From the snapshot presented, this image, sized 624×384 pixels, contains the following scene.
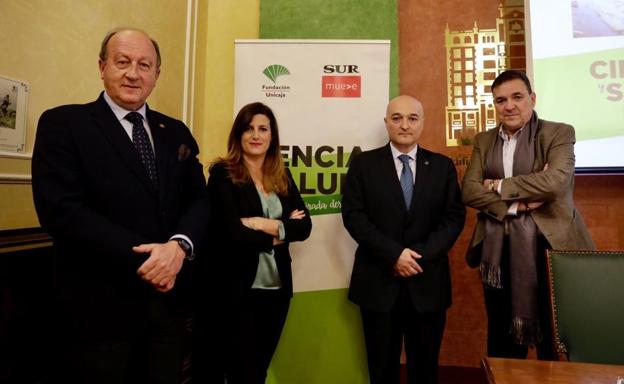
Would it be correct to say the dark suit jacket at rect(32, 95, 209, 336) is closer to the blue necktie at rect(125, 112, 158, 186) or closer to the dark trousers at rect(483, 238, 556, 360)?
the blue necktie at rect(125, 112, 158, 186)

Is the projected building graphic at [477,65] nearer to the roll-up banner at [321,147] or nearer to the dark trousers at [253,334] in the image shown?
the roll-up banner at [321,147]

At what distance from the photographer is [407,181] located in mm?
1978

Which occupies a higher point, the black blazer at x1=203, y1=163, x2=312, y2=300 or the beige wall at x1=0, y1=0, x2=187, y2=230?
the beige wall at x1=0, y1=0, x2=187, y2=230

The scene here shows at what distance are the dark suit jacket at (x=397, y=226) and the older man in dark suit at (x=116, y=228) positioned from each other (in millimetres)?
855

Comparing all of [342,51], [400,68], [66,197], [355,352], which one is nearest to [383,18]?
[400,68]

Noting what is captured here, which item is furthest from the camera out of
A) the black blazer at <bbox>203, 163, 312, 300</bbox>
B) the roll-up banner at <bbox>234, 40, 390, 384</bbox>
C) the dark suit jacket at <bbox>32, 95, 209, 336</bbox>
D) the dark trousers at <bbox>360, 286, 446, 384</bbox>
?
the roll-up banner at <bbox>234, 40, 390, 384</bbox>

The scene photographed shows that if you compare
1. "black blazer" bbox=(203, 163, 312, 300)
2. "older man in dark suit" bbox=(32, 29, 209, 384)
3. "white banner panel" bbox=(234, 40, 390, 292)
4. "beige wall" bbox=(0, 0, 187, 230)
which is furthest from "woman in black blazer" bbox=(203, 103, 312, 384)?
"beige wall" bbox=(0, 0, 187, 230)

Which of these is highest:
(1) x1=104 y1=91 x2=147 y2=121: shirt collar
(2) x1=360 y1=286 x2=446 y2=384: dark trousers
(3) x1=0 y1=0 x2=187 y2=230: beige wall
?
(3) x1=0 y1=0 x2=187 y2=230: beige wall

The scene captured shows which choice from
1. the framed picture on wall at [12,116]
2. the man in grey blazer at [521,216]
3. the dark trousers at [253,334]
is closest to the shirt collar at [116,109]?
the framed picture on wall at [12,116]

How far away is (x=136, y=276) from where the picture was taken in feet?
4.13

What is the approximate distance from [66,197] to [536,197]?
188 cm

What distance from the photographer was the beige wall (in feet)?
4.94

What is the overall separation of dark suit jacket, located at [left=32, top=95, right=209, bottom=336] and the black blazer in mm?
437

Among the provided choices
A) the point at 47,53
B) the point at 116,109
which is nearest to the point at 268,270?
the point at 116,109
